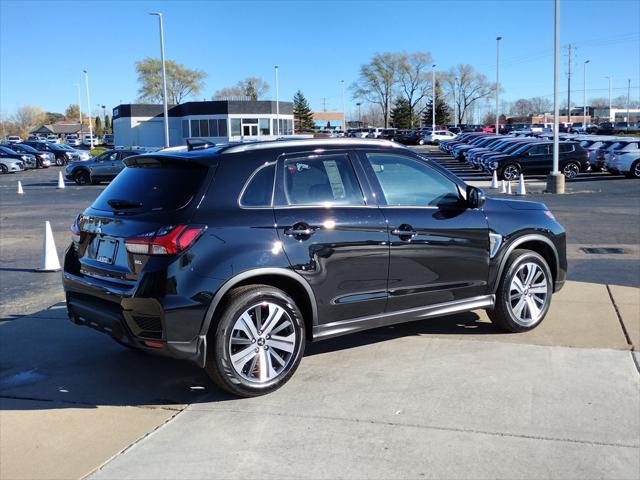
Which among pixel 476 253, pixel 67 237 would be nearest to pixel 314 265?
pixel 476 253

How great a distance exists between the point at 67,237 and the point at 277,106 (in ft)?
190

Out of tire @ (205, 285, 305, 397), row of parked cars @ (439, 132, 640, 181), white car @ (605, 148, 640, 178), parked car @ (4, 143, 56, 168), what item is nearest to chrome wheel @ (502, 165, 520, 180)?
row of parked cars @ (439, 132, 640, 181)

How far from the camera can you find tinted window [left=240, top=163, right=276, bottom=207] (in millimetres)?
4562

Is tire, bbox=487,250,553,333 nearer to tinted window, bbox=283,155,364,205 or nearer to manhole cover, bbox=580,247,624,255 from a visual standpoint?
tinted window, bbox=283,155,364,205

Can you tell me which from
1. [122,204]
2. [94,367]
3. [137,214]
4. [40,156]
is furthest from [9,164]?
[137,214]

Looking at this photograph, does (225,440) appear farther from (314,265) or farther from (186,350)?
(314,265)

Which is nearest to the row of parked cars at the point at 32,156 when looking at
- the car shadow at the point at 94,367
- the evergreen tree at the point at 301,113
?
the car shadow at the point at 94,367

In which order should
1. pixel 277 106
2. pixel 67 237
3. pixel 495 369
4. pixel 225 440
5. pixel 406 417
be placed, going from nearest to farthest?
pixel 225 440 → pixel 406 417 → pixel 495 369 → pixel 67 237 → pixel 277 106

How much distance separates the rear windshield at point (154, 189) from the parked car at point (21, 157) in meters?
41.0

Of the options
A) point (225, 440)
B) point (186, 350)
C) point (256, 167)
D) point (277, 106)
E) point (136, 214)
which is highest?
point (277, 106)

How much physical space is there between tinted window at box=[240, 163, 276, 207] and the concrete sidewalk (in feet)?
4.63

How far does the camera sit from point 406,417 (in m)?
4.20

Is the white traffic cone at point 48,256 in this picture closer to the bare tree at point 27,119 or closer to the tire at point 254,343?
the tire at point 254,343

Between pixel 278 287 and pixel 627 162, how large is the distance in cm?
2682
